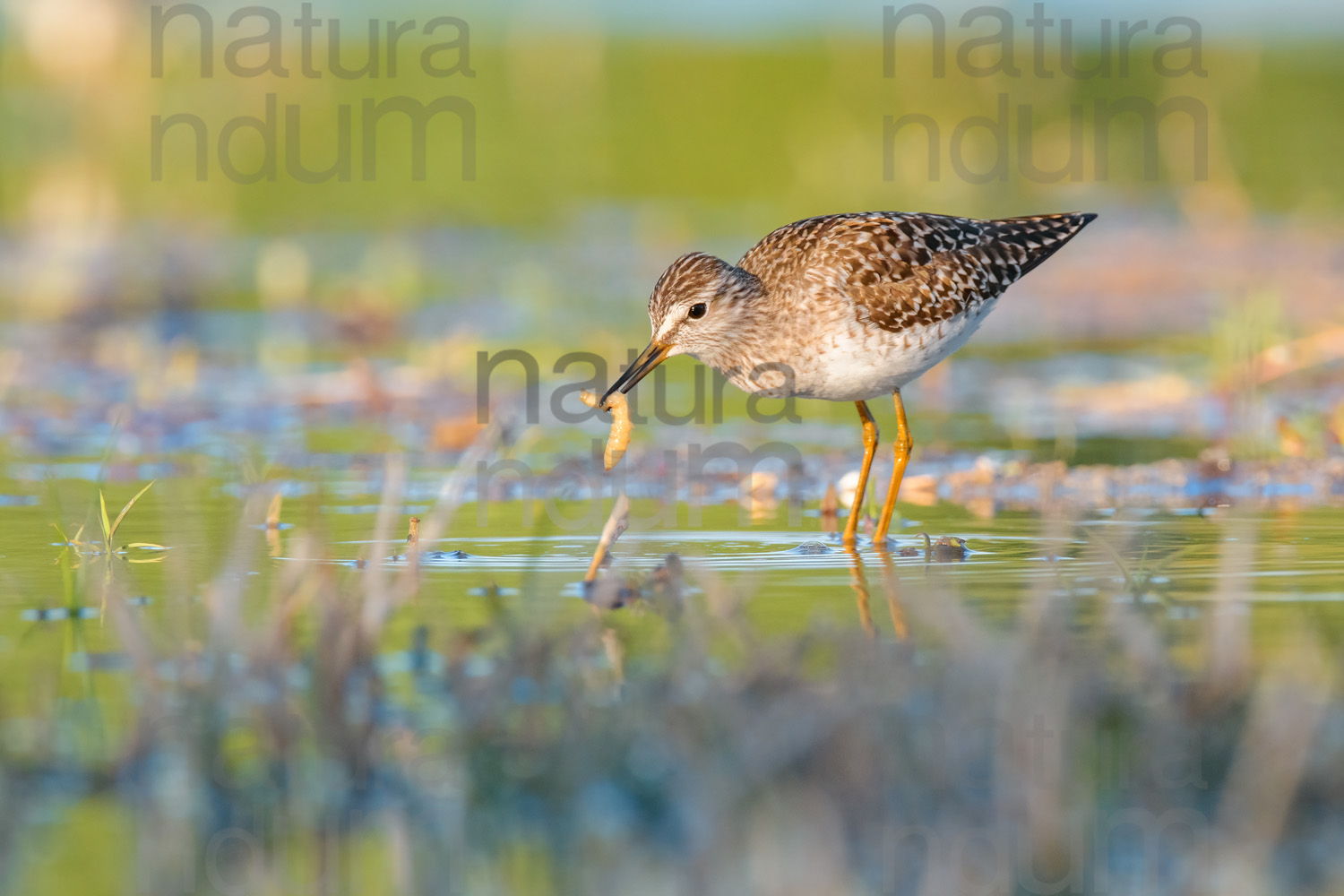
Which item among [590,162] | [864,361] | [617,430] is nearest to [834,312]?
[864,361]

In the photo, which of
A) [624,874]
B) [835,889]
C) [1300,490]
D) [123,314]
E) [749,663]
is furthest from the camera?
[123,314]

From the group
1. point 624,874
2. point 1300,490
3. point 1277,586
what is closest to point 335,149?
point 1300,490

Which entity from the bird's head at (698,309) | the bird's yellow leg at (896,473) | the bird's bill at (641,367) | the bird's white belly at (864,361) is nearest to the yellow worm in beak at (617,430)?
the bird's bill at (641,367)

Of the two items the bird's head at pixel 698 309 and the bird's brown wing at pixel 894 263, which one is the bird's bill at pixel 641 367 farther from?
the bird's brown wing at pixel 894 263

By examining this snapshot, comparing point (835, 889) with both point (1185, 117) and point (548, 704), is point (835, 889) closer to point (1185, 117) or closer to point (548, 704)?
point (548, 704)

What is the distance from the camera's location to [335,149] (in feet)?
87.2

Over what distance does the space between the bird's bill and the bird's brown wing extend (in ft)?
2.08

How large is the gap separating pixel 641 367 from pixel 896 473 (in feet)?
4.02

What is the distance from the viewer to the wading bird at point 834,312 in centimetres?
773

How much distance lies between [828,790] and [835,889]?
2.12 feet

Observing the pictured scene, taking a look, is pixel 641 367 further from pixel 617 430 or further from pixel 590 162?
pixel 590 162

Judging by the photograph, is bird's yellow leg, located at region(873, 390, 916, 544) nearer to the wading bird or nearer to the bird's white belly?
the wading bird

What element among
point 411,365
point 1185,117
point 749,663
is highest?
point 1185,117

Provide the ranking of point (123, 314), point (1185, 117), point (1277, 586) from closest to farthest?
point (1277, 586) → point (123, 314) → point (1185, 117)
